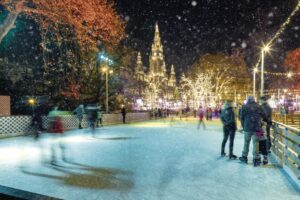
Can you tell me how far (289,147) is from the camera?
8.34m

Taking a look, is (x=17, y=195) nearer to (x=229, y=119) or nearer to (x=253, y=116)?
(x=253, y=116)

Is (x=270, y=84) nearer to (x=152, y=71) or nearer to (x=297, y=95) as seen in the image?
(x=297, y=95)

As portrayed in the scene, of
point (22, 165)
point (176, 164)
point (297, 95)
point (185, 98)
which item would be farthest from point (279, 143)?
point (185, 98)

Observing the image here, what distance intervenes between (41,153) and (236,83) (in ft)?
153

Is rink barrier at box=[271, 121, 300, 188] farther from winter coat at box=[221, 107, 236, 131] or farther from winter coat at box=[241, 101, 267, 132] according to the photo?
winter coat at box=[221, 107, 236, 131]

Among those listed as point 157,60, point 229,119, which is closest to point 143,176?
point 229,119

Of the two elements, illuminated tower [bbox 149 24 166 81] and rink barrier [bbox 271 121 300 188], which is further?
illuminated tower [bbox 149 24 166 81]

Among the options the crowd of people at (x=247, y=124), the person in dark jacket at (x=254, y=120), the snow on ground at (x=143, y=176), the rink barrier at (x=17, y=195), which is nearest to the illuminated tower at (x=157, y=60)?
the crowd of people at (x=247, y=124)

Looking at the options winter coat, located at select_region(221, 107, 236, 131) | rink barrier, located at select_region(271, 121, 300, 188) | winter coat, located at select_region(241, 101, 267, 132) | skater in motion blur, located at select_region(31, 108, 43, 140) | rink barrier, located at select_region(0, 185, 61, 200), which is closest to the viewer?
rink barrier, located at select_region(0, 185, 61, 200)

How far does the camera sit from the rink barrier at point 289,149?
23.7 ft

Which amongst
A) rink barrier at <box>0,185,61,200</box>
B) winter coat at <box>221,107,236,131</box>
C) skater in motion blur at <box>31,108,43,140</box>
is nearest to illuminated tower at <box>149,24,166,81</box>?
skater in motion blur at <box>31,108,43,140</box>

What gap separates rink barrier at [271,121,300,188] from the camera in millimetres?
7223

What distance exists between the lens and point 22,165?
904cm

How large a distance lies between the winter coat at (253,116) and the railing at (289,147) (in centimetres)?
65
